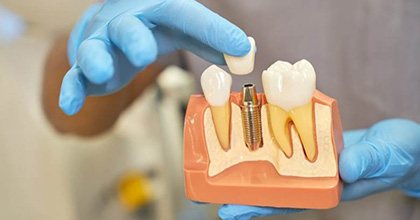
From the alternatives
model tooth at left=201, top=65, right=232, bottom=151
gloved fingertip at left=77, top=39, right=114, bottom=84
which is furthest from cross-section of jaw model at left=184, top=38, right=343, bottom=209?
gloved fingertip at left=77, top=39, right=114, bottom=84

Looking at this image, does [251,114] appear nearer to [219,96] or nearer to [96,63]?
[219,96]

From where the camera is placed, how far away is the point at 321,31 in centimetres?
96

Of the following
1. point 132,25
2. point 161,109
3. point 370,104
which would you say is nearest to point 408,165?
point 370,104

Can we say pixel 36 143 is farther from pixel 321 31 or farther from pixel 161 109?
pixel 321 31

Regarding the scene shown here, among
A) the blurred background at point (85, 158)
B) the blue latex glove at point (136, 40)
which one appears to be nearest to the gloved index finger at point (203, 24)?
the blue latex glove at point (136, 40)

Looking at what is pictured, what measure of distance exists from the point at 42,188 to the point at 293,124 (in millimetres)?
908

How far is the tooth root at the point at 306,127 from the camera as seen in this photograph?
67 cm

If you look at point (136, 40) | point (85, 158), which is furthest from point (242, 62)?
point (85, 158)

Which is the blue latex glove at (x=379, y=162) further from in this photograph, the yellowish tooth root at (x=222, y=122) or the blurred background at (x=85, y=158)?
the blurred background at (x=85, y=158)

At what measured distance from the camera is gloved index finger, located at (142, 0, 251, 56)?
0.65 metres

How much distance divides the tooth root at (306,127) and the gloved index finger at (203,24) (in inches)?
3.6

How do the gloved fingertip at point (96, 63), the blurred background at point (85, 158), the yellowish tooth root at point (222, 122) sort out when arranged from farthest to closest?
the blurred background at point (85, 158) < the yellowish tooth root at point (222, 122) < the gloved fingertip at point (96, 63)

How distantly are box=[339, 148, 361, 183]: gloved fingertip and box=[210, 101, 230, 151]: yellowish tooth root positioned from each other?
14cm

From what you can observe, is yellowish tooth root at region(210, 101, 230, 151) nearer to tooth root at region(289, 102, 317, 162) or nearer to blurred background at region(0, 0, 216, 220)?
tooth root at region(289, 102, 317, 162)
